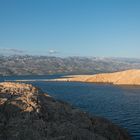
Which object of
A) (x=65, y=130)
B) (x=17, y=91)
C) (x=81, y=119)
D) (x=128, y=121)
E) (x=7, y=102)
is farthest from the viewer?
(x=128, y=121)

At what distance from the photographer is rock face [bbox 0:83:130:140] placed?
41875mm

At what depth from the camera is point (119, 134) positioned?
2173 inches

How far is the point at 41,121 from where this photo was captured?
4494 centimetres

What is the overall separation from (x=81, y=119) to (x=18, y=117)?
1190 centimetres

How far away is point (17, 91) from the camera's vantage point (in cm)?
5594

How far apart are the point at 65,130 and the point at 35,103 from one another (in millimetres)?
8989

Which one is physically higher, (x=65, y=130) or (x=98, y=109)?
(x=65, y=130)

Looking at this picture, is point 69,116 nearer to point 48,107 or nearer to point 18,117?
point 48,107

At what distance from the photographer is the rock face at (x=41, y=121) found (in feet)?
137

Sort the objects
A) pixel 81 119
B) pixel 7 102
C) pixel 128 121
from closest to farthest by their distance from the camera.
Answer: pixel 7 102 → pixel 81 119 → pixel 128 121

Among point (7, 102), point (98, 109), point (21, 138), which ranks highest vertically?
point (7, 102)

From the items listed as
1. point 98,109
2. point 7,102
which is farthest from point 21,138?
point 98,109

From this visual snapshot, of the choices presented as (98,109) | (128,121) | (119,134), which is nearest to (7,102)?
(119,134)

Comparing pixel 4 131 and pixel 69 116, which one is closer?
pixel 4 131
